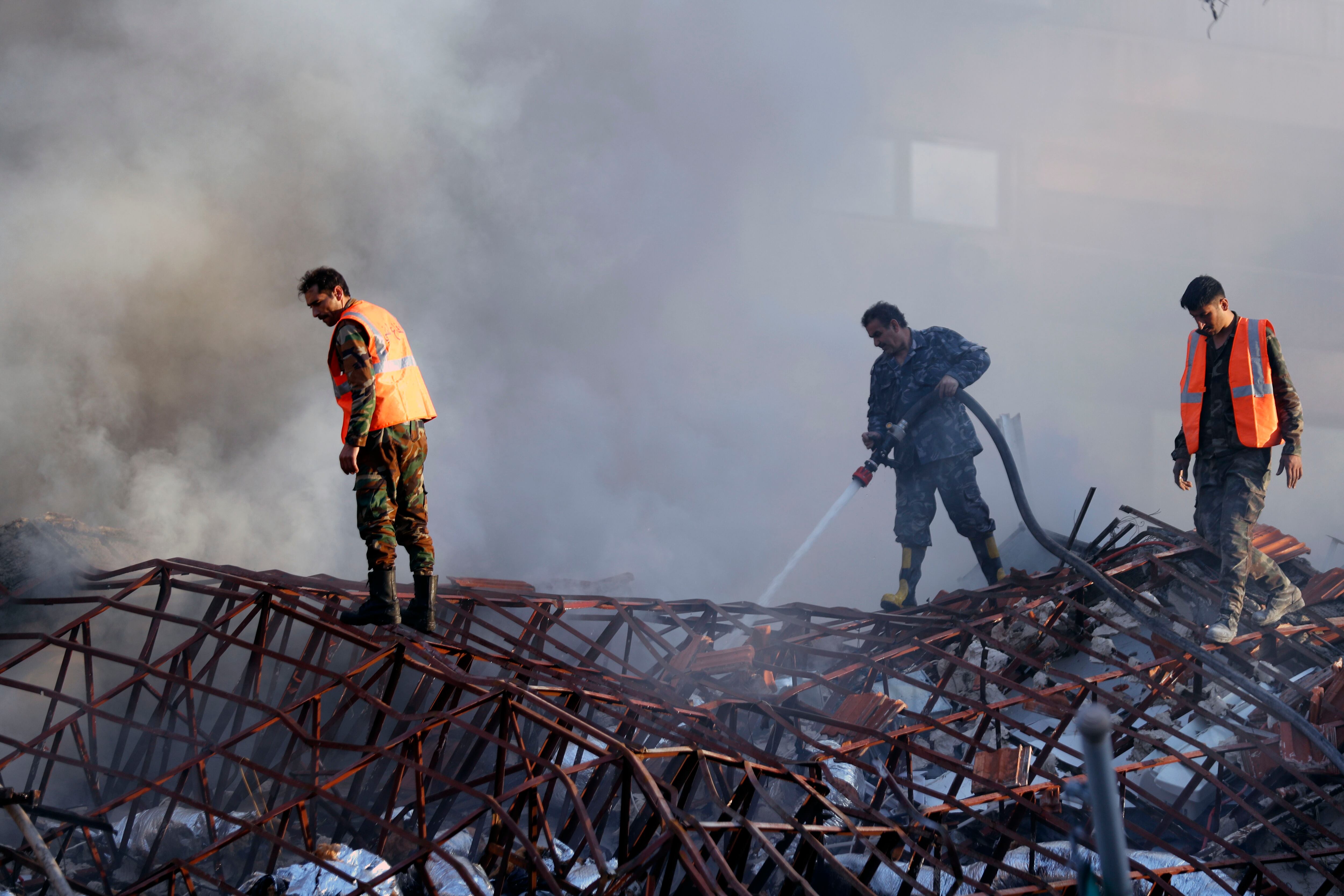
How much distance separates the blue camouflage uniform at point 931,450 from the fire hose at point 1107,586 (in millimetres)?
98

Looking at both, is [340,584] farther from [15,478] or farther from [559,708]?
[15,478]

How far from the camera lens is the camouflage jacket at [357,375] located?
4242 millimetres

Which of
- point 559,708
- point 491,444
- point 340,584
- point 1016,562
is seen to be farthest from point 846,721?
point 491,444

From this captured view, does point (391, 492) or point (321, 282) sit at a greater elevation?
point (321, 282)

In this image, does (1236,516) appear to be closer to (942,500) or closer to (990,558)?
(990,558)

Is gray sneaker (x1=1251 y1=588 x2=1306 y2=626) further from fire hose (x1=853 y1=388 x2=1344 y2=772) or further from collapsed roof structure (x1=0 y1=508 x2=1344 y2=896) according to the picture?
fire hose (x1=853 y1=388 x2=1344 y2=772)

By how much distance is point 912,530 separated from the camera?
7.34m

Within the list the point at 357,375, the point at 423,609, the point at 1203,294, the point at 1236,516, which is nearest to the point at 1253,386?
the point at 1203,294

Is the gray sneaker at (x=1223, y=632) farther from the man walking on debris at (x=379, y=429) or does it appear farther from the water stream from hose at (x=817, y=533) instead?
the man walking on debris at (x=379, y=429)

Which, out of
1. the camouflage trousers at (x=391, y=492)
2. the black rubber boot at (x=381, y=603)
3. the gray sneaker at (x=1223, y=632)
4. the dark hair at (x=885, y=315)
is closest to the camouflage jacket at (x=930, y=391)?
the dark hair at (x=885, y=315)

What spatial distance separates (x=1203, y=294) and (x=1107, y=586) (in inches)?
77.8

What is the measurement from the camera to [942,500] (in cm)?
715

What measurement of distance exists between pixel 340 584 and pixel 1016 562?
21.3ft

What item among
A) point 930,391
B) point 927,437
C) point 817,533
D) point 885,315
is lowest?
point 817,533
